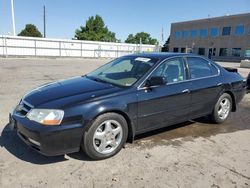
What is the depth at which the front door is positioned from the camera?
4.02m

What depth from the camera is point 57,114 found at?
10.8 ft

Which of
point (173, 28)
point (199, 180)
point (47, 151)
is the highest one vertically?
point (173, 28)

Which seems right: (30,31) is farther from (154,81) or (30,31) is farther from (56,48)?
(154,81)

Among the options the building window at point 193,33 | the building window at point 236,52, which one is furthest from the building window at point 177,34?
the building window at point 236,52

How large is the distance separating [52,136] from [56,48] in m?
33.2

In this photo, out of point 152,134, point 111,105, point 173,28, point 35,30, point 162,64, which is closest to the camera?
point 111,105

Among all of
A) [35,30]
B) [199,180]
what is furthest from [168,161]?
[35,30]

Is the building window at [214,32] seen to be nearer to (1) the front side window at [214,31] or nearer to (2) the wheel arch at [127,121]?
(1) the front side window at [214,31]

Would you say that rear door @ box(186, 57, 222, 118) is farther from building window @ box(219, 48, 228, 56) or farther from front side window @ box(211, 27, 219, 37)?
front side window @ box(211, 27, 219, 37)

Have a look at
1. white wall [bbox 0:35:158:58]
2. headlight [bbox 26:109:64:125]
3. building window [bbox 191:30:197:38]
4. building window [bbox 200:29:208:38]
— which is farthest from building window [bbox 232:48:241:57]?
headlight [bbox 26:109:64:125]

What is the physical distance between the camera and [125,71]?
4.66 metres

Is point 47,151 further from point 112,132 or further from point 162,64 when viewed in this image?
point 162,64

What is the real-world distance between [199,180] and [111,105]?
1.51m

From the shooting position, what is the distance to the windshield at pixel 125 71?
4.20 metres
